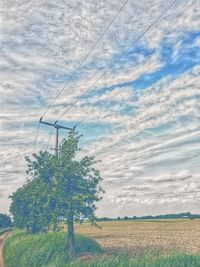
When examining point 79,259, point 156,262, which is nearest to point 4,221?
point 79,259

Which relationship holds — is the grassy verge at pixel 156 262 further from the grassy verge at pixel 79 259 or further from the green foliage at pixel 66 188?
the green foliage at pixel 66 188

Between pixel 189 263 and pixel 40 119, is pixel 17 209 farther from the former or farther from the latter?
Answer: pixel 189 263

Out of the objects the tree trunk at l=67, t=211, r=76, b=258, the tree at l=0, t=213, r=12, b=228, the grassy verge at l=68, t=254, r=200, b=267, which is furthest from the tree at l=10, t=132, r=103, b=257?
the tree at l=0, t=213, r=12, b=228

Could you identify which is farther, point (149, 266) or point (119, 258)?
point (119, 258)

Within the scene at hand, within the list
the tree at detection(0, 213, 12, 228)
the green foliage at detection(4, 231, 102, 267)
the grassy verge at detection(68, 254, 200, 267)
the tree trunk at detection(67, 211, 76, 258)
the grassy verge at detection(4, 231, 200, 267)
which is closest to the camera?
the grassy verge at detection(68, 254, 200, 267)

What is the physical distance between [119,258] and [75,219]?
1496 cm

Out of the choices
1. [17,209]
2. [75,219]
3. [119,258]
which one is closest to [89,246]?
[75,219]

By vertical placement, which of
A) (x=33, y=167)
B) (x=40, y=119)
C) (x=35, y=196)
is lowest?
(x=35, y=196)

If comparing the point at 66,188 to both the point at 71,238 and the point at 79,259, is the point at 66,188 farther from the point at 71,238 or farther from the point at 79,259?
the point at 79,259

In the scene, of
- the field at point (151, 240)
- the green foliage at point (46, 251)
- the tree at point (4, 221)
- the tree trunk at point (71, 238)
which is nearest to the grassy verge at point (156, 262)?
the field at point (151, 240)

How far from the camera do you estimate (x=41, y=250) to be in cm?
2744

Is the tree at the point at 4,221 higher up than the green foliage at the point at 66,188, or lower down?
higher up

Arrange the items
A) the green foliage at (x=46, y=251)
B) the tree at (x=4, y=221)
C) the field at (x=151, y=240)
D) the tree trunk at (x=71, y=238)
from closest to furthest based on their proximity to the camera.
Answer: the green foliage at (x=46, y=251)
the tree trunk at (x=71, y=238)
the field at (x=151, y=240)
the tree at (x=4, y=221)

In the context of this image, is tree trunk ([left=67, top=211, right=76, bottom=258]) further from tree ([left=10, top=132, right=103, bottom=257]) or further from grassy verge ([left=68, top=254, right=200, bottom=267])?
grassy verge ([left=68, top=254, right=200, bottom=267])
